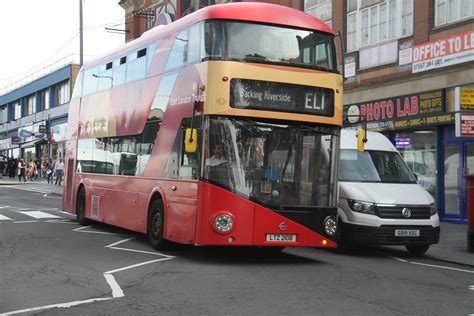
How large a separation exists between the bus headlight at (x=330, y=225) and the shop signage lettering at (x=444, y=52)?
352 inches

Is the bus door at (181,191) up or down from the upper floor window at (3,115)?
down

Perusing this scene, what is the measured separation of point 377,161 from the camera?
12.6 m

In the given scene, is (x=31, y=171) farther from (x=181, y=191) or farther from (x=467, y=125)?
(x=467, y=125)

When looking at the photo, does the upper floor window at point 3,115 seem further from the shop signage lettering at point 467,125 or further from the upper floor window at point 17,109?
the shop signage lettering at point 467,125

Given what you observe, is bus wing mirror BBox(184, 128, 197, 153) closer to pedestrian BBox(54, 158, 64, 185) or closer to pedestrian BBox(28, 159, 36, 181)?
pedestrian BBox(54, 158, 64, 185)

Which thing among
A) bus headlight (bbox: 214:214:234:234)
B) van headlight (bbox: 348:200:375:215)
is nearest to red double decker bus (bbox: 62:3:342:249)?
bus headlight (bbox: 214:214:234:234)

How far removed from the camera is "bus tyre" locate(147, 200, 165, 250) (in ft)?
36.3

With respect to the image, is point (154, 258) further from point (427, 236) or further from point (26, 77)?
point (26, 77)

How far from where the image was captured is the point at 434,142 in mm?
18672

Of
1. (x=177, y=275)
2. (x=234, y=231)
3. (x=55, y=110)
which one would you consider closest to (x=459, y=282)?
(x=234, y=231)

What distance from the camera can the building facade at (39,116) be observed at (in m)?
52.7

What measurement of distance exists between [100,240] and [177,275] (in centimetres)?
458

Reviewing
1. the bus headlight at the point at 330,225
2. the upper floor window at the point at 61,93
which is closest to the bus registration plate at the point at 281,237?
the bus headlight at the point at 330,225

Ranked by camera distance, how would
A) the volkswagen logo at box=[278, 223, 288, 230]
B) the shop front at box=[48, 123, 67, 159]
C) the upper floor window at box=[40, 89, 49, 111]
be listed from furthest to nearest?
the upper floor window at box=[40, 89, 49, 111], the shop front at box=[48, 123, 67, 159], the volkswagen logo at box=[278, 223, 288, 230]
